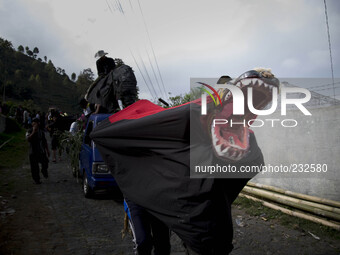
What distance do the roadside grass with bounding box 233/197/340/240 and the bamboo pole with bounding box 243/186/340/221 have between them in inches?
7.9

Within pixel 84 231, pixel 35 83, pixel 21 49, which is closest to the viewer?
pixel 84 231

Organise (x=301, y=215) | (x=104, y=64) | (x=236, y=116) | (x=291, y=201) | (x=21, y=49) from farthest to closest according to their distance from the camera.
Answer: (x=21, y=49), (x=104, y=64), (x=291, y=201), (x=301, y=215), (x=236, y=116)

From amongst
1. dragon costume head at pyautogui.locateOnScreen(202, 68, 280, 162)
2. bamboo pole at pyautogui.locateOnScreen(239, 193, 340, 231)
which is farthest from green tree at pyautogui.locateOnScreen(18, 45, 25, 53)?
dragon costume head at pyautogui.locateOnScreen(202, 68, 280, 162)

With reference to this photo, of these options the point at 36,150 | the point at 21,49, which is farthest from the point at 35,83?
the point at 36,150

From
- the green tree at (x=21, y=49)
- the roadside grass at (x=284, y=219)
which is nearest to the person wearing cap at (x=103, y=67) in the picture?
the roadside grass at (x=284, y=219)

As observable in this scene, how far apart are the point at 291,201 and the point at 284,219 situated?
1.21 feet

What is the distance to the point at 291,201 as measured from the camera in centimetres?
529

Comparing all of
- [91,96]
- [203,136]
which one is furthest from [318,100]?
[91,96]

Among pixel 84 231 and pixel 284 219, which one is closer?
pixel 84 231

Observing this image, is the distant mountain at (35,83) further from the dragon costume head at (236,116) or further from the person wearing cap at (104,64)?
the dragon costume head at (236,116)

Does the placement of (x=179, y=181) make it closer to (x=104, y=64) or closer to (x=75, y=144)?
(x=104, y=64)

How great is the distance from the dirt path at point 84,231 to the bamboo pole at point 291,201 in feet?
1.30

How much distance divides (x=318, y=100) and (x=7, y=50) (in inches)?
4924

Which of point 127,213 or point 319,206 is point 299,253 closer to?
point 319,206
